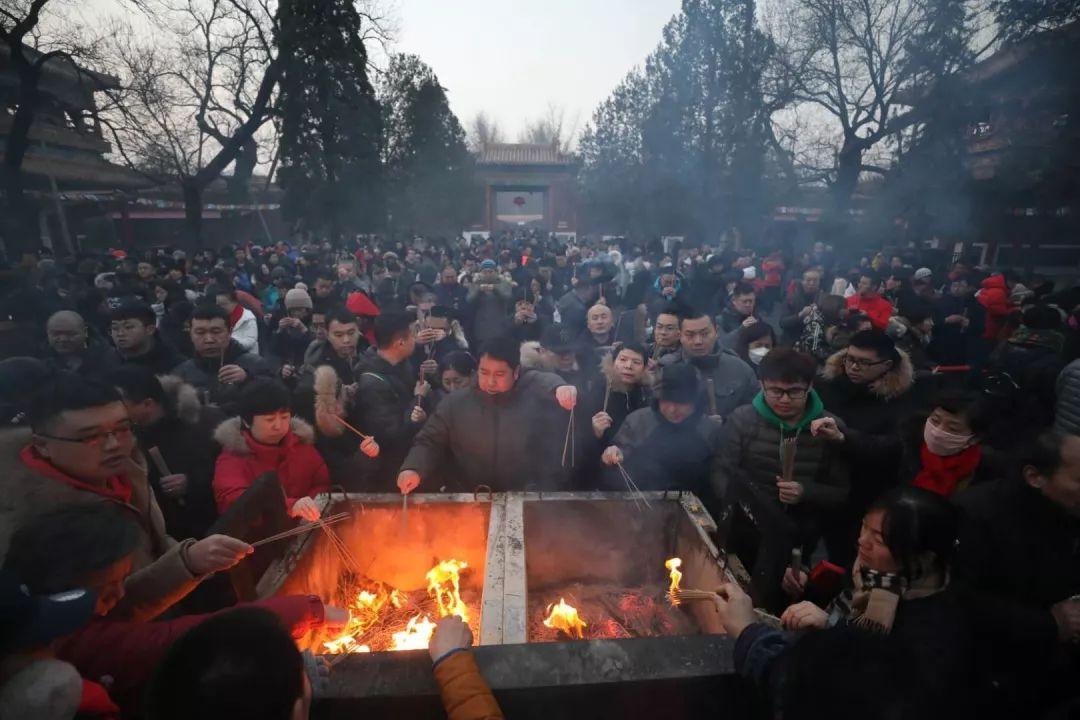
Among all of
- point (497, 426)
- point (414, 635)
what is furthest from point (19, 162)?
point (414, 635)

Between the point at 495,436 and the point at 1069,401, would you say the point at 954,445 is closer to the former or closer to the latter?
the point at 1069,401

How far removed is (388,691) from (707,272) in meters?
10.9

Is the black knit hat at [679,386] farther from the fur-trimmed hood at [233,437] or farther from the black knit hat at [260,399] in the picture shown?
the fur-trimmed hood at [233,437]

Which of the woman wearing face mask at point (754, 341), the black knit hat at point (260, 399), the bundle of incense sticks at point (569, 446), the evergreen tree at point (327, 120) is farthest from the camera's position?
the evergreen tree at point (327, 120)

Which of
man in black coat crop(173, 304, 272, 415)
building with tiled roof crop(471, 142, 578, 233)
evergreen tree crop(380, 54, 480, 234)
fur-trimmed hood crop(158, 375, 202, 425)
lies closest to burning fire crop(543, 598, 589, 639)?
fur-trimmed hood crop(158, 375, 202, 425)

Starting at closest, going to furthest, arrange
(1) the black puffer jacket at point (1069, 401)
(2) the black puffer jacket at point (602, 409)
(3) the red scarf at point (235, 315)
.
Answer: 1. (1) the black puffer jacket at point (1069, 401)
2. (2) the black puffer jacket at point (602, 409)
3. (3) the red scarf at point (235, 315)

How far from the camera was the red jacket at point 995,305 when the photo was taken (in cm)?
789

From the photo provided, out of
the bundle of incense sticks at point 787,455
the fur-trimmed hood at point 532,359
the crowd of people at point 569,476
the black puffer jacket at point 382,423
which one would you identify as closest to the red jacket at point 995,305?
the crowd of people at point 569,476

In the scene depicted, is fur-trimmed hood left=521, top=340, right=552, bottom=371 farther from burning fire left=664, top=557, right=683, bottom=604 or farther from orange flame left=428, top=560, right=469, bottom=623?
burning fire left=664, top=557, right=683, bottom=604

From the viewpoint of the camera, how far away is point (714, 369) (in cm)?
481

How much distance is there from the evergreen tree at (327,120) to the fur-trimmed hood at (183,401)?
22.2 m

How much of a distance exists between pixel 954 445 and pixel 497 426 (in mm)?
2785

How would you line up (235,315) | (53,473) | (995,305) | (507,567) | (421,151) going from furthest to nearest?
(421,151) → (995,305) → (235,315) → (507,567) → (53,473)

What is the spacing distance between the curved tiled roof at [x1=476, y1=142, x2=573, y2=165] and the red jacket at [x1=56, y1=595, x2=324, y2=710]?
1522 inches
